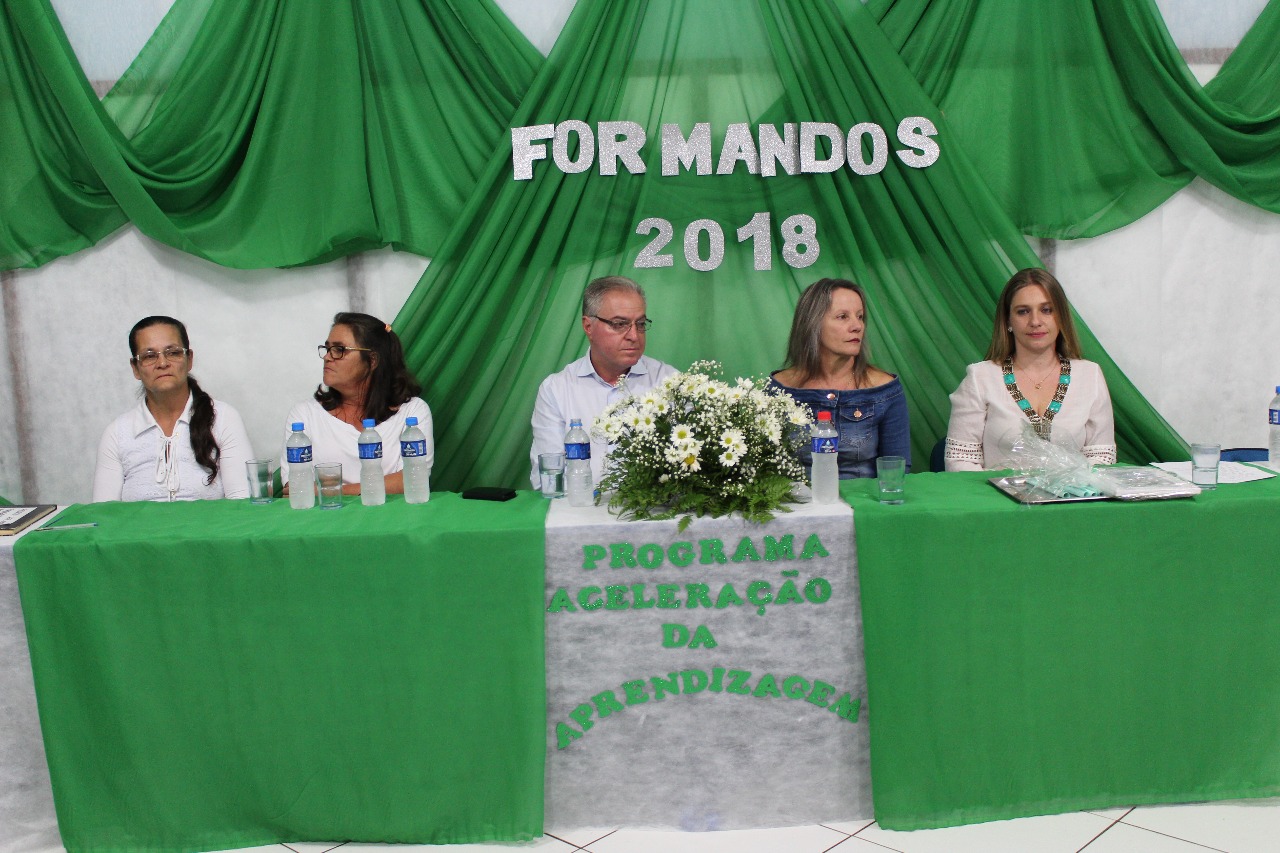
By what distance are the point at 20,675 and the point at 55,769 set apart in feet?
0.74

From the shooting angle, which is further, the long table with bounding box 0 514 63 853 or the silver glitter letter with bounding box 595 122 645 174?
the silver glitter letter with bounding box 595 122 645 174

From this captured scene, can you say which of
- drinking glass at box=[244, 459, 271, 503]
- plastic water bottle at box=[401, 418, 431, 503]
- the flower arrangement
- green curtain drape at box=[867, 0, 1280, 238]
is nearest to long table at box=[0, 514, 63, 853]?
drinking glass at box=[244, 459, 271, 503]

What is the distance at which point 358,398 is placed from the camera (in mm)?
3148

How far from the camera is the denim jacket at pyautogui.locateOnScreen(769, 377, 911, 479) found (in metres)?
2.97

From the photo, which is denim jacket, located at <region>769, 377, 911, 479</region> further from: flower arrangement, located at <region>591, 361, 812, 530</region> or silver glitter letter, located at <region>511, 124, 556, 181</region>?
silver glitter letter, located at <region>511, 124, 556, 181</region>

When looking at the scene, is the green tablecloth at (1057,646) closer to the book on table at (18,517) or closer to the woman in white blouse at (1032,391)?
the woman in white blouse at (1032,391)

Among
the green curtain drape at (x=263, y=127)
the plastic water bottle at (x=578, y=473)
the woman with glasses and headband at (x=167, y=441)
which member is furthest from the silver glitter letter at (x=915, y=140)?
the woman with glasses and headband at (x=167, y=441)

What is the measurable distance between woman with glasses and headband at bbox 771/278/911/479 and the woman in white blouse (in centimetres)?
21

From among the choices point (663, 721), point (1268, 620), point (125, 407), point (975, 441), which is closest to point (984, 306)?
point (975, 441)

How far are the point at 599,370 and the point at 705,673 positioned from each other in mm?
1245

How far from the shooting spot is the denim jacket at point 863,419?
117 inches

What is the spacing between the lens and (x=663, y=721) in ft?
7.49

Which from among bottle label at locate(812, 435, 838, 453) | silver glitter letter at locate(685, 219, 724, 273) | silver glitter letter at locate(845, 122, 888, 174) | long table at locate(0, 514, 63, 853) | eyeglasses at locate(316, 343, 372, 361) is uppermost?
silver glitter letter at locate(845, 122, 888, 174)

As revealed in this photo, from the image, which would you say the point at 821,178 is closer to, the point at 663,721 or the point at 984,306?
the point at 984,306
